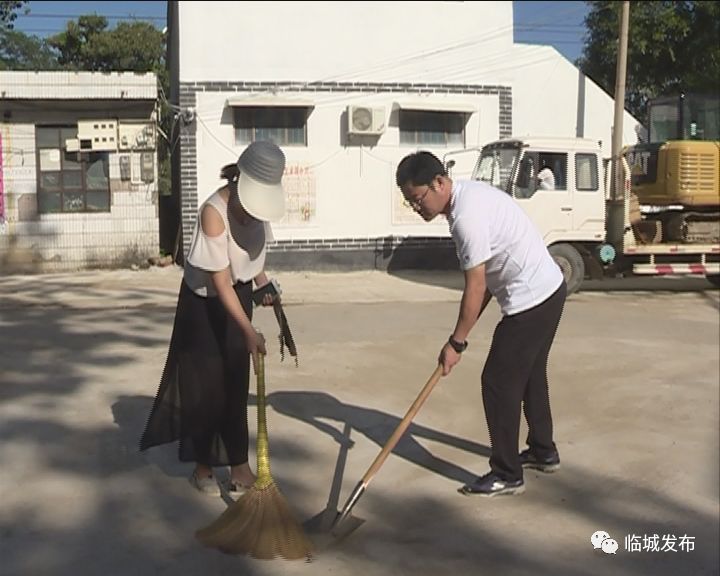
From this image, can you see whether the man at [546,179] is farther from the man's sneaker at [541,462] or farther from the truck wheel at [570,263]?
the man's sneaker at [541,462]

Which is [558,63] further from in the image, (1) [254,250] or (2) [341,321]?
(1) [254,250]

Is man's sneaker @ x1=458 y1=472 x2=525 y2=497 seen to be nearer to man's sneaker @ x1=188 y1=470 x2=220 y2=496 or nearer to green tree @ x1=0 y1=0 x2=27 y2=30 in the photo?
man's sneaker @ x1=188 y1=470 x2=220 y2=496

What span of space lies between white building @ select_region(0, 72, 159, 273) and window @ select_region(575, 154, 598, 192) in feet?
24.5

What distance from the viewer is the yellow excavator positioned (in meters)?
13.1

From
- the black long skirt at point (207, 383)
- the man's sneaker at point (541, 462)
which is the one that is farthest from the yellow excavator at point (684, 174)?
the black long skirt at point (207, 383)

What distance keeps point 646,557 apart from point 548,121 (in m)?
15.2

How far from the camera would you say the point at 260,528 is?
12.9 feet

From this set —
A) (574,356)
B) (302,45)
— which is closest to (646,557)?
(574,356)

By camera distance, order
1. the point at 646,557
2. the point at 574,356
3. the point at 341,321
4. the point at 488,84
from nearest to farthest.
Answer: the point at 646,557, the point at 574,356, the point at 341,321, the point at 488,84

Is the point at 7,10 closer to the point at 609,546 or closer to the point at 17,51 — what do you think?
the point at 17,51

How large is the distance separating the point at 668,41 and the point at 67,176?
47.4ft

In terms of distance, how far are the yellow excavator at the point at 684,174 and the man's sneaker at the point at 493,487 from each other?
9.57m

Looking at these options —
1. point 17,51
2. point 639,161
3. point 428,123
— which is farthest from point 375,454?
point 17,51

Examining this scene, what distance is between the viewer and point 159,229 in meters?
16.5
